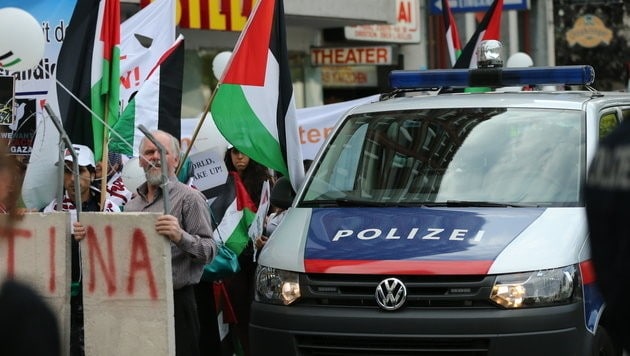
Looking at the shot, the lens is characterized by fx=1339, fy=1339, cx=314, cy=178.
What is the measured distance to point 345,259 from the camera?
22.3 ft

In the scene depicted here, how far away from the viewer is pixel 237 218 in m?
9.29

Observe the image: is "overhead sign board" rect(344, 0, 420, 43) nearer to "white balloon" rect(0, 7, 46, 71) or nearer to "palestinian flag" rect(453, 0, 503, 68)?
"palestinian flag" rect(453, 0, 503, 68)

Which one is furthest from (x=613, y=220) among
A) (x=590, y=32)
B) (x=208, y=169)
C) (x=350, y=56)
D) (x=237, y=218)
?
(x=590, y=32)

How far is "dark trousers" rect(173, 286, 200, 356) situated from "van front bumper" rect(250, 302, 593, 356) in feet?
2.74

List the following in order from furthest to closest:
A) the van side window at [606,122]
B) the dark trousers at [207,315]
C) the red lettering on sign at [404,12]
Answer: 1. the red lettering on sign at [404,12]
2. the dark trousers at [207,315]
3. the van side window at [606,122]

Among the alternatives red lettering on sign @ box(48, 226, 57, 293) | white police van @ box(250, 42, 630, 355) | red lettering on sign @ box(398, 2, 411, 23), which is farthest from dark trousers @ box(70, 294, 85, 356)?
red lettering on sign @ box(398, 2, 411, 23)

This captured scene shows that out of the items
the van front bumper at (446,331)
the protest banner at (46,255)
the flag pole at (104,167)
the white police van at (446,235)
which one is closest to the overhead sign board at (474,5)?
the white police van at (446,235)

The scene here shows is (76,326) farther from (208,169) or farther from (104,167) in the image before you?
(208,169)

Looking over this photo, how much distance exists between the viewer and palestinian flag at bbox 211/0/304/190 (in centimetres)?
818

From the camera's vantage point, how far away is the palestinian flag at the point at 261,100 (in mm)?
8180

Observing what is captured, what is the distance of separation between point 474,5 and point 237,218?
38.3ft

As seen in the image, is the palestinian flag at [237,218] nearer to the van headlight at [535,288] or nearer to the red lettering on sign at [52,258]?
the red lettering on sign at [52,258]

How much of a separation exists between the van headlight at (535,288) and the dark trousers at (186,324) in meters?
1.80

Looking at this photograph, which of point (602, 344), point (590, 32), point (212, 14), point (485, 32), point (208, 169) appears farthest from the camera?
point (590, 32)
